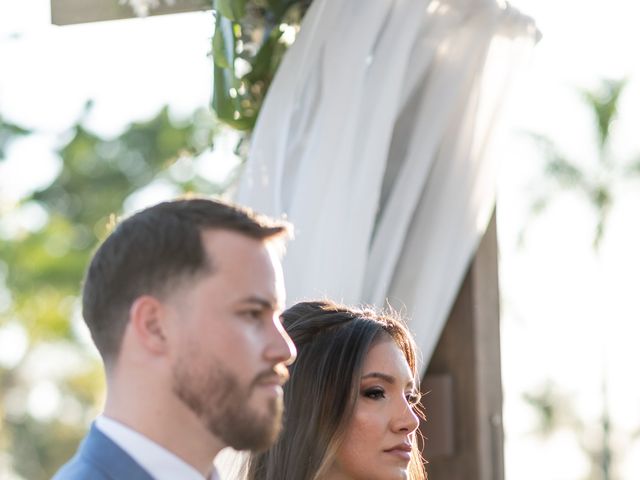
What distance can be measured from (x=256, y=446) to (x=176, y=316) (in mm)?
221

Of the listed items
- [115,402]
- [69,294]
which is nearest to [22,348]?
[69,294]

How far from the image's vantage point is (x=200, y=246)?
8.09 ft

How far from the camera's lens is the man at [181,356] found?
2.40 meters

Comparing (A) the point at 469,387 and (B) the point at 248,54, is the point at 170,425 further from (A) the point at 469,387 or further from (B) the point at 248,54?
(B) the point at 248,54

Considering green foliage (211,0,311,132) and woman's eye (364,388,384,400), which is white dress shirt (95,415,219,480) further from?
green foliage (211,0,311,132)

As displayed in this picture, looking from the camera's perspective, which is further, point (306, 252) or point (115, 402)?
point (306, 252)

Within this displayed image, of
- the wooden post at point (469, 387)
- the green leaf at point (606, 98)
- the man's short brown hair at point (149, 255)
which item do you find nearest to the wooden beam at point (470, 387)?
the wooden post at point (469, 387)

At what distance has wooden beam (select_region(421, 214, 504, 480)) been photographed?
5012mm

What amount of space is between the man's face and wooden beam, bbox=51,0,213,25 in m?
2.85

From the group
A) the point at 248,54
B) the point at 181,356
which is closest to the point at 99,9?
the point at 248,54

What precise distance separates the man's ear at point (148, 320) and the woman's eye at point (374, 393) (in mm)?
Result: 1425

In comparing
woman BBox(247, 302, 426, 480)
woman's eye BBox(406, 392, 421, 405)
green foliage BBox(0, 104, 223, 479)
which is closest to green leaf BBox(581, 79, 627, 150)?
green foliage BBox(0, 104, 223, 479)

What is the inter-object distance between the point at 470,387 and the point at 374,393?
128 centimetres

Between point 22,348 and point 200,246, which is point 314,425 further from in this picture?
point 22,348
